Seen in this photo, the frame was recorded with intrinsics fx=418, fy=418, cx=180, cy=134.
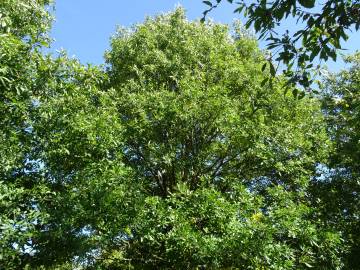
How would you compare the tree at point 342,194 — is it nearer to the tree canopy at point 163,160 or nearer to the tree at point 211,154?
the tree canopy at point 163,160

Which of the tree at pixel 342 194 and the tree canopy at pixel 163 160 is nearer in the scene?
the tree canopy at pixel 163 160

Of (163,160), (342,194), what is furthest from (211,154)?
(342,194)

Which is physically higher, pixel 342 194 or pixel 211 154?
pixel 211 154

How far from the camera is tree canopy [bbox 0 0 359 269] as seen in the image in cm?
1086

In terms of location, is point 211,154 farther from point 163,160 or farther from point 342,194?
point 342,194

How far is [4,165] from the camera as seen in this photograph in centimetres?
997

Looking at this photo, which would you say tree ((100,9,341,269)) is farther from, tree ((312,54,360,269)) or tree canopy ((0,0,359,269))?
tree ((312,54,360,269))

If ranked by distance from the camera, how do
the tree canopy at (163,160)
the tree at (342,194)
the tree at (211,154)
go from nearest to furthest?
the tree canopy at (163,160) < the tree at (211,154) < the tree at (342,194)

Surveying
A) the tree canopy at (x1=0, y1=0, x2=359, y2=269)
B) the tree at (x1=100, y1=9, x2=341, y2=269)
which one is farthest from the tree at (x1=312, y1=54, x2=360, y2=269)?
the tree at (x1=100, y1=9, x2=341, y2=269)

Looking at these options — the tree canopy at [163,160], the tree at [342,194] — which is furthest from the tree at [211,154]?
the tree at [342,194]

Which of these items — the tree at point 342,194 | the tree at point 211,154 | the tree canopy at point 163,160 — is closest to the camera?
the tree canopy at point 163,160

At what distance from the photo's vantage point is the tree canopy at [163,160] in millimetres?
10859

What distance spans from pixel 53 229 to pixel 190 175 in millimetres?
7127

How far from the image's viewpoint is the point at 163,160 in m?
15.3
